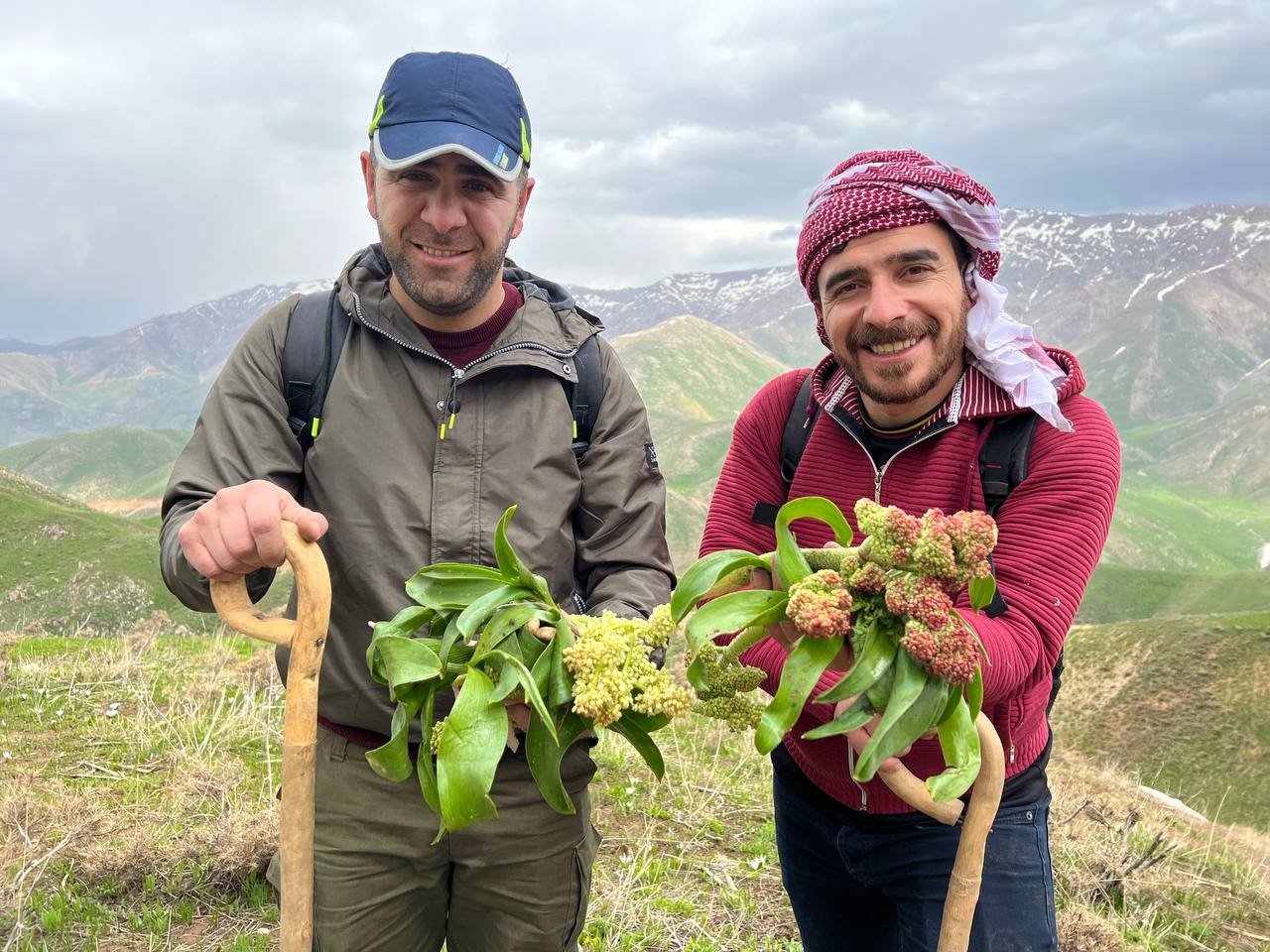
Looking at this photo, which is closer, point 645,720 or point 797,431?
point 645,720

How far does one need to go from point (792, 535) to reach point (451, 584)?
914mm

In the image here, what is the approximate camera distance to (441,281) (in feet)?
10.00

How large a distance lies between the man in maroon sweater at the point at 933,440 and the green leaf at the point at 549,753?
0.80 metres

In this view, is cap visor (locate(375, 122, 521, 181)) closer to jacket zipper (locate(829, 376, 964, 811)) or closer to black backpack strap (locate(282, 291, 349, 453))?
black backpack strap (locate(282, 291, 349, 453))

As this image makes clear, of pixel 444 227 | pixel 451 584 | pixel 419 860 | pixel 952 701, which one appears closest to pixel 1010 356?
pixel 952 701

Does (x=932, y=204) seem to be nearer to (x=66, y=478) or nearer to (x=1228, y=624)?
(x=1228, y=624)

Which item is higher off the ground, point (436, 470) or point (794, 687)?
point (436, 470)

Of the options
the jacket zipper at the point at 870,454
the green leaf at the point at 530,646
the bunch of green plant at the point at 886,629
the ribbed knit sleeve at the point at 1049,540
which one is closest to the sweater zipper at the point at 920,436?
the jacket zipper at the point at 870,454

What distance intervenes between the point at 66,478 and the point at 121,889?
230859 mm

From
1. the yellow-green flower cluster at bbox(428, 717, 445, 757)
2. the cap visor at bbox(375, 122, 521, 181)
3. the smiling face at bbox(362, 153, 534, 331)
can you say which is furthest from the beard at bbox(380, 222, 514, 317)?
the yellow-green flower cluster at bbox(428, 717, 445, 757)

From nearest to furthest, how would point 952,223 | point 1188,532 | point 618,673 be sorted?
point 618,673
point 952,223
point 1188,532

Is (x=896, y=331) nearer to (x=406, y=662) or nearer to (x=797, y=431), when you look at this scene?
(x=797, y=431)

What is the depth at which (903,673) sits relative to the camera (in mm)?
1757

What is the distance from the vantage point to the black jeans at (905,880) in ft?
9.04
